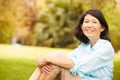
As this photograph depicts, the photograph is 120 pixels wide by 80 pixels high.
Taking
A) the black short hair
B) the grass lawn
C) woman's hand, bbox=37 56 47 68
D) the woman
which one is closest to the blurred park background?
the grass lawn

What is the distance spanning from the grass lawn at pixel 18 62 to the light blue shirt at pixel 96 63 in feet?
2.69

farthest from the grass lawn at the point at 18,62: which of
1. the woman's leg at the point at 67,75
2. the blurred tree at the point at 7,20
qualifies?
the woman's leg at the point at 67,75

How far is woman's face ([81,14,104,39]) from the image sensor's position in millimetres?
2561

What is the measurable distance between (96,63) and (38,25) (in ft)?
7.94

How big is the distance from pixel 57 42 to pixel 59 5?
0.49 metres

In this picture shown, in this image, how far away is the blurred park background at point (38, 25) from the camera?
149 inches

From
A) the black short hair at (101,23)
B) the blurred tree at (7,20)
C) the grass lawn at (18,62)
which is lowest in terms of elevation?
the grass lawn at (18,62)

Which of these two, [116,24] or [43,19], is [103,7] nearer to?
[116,24]

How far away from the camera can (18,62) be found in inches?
144

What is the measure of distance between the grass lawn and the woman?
813 mm

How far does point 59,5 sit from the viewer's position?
4539 mm

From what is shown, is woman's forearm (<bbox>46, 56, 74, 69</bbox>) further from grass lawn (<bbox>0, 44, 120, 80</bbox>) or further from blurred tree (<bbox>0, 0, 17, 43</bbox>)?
blurred tree (<bbox>0, 0, 17, 43</bbox>)

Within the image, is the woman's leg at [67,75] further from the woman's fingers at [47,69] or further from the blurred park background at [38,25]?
the blurred park background at [38,25]

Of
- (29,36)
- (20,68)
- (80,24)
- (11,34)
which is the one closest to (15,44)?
(11,34)
